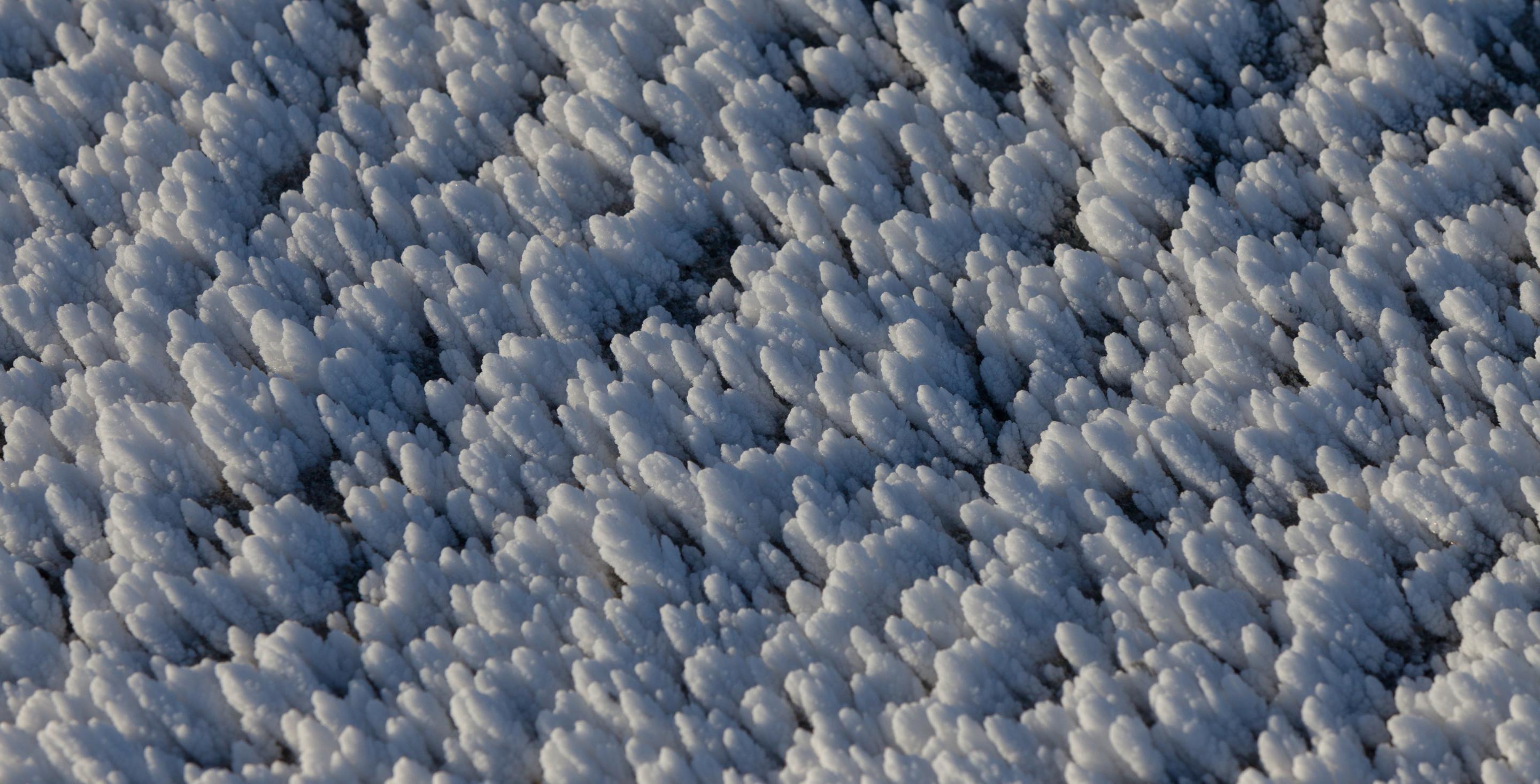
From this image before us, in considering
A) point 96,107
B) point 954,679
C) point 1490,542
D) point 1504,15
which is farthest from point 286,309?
point 1504,15

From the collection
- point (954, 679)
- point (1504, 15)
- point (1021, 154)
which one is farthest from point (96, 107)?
point (1504, 15)

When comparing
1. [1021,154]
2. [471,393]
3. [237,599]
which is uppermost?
[1021,154]

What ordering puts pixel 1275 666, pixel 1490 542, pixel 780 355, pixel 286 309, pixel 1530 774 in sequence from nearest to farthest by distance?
1. pixel 1530 774
2. pixel 1275 666
3. pixel 1490 542
4. pixel 780 355
5. pixel 286 309

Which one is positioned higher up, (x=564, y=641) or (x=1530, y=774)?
(x=564, y=641)

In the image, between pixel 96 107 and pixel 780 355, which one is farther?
pixel 96 107

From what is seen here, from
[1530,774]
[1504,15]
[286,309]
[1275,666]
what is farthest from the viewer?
[1504,15]

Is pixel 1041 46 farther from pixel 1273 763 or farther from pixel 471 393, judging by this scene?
pixel 1273 763
